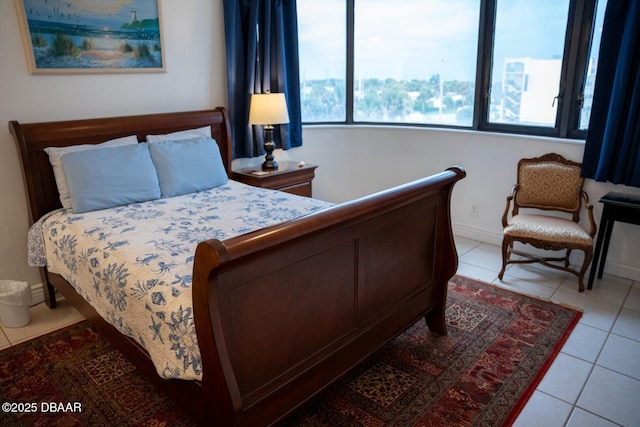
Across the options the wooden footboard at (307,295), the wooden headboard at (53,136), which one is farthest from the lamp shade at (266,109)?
the wooden footboard at (307,295)

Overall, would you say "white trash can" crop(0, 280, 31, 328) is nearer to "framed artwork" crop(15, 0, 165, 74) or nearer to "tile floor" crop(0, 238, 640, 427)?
"tile floor" crop(0, 238, 640, 427)

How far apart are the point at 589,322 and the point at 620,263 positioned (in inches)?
34.0

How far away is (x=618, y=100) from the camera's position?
3012 mm

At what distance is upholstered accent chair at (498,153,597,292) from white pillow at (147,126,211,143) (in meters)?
2.40

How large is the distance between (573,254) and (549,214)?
362 millimetres

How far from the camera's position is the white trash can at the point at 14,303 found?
273cm

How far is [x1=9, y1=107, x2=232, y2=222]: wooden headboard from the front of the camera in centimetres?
274

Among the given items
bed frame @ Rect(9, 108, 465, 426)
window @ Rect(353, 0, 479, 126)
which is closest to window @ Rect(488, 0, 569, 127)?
window @ Rect(353, 0, 479, 126)

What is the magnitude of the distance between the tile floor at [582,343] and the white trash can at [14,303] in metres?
0.06

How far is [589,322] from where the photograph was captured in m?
2.79

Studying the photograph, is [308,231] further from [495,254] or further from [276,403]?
[495,254]

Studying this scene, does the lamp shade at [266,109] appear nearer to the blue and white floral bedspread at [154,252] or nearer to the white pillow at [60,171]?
the blue and white floral bedspread at [154,252]

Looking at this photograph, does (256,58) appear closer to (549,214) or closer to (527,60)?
(527,60)

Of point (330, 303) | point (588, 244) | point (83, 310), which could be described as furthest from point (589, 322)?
point (83, 310)
